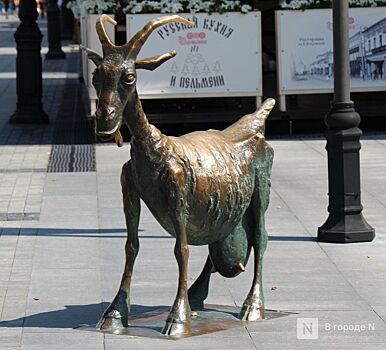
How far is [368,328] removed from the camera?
7.48 m

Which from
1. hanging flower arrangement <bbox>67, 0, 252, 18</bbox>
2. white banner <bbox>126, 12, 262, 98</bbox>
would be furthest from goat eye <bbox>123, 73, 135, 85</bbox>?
hanging flower arrangement <bbox>67, 0, 252, 18</bbox>

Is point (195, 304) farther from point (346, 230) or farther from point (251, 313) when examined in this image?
point (346, 230)

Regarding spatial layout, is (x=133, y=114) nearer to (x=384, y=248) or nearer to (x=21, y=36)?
(x=384, y=248)

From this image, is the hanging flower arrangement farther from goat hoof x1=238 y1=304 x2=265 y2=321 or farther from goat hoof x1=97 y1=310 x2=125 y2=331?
goat hoof x1=97 y1=310 x2=125 y2=331

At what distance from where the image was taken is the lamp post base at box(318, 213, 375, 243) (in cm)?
1038

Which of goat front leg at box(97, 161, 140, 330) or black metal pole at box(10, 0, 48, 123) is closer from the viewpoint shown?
goat front leg at box(97, 161, 140, 330)

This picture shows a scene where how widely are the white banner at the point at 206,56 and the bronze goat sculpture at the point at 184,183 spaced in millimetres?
9734

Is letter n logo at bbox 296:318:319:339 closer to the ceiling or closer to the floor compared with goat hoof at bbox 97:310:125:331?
closer to the floor

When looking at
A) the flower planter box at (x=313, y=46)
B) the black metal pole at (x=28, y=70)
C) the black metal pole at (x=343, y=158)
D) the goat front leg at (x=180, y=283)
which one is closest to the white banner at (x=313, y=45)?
the flower planter box at (x=313, y=46)

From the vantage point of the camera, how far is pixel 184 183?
23.8 ft

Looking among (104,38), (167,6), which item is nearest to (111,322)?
(104,38)

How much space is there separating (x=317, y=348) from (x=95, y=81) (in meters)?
2.08

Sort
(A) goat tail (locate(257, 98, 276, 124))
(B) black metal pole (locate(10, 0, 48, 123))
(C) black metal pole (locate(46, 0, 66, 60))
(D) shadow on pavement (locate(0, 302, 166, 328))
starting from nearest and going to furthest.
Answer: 1. (D) shadow on pavement (locate(0, 302, 166, 328))
2. (A) goat tail (locate(257, 98, 276, 124))
3. (B) black metal pole (locate(10, 0, 48, 123))
4. (C) black metal pole (locate(46, 0, 66, 60))

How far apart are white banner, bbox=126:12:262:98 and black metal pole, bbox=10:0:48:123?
356 centimetres
